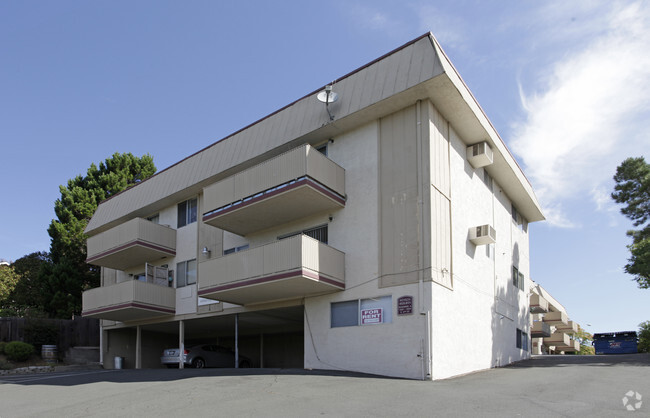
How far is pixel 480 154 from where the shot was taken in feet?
61.2

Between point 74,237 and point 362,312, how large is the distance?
84.8ft

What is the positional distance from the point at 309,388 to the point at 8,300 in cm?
3113

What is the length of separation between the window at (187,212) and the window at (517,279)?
13.9 m

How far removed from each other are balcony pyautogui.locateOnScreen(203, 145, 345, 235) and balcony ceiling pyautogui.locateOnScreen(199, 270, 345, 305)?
2498 millimetres

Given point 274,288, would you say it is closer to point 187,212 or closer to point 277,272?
point 277,272

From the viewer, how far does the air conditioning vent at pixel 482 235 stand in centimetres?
1770

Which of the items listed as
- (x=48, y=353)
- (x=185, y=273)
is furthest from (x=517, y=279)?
(x=48, y=353)

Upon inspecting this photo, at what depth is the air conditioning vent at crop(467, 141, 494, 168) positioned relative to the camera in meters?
18.6

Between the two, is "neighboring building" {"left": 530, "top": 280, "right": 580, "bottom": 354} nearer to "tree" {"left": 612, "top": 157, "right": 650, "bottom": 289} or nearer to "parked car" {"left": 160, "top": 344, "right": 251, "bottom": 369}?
"tree" {"left": 612, "top": 157, "right": 650, "bottom": 289}

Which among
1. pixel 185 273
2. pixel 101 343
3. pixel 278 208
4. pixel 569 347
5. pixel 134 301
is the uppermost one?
pixel 278 208

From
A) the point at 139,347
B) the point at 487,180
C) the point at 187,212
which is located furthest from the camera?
the point at 139,347

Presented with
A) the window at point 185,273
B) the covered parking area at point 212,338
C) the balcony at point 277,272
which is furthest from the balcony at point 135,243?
the balcony at point 277,272

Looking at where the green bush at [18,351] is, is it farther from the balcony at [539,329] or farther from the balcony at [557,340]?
the balcony at [557,340]

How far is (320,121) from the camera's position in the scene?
17.7 metres
